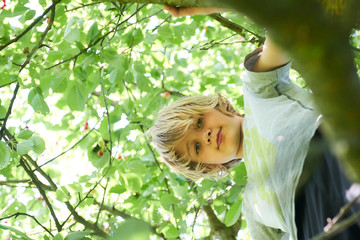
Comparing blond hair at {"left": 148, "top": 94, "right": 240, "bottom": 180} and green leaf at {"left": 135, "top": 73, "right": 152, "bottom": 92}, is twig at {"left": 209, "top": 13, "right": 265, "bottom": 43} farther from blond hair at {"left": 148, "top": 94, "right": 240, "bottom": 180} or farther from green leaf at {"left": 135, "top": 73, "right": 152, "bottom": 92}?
green leaf at {"left": 135, "top": 73, "right": 152, "bottom": 92}

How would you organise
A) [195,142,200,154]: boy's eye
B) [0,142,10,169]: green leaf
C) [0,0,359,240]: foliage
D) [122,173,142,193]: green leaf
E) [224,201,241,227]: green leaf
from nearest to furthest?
[0,142,10,169]: green leaf, [195,142,200,154]: boy's eye, [0,0,359,240]: foliage, [224,201,241,227]: green leaf, [122,173,142,193]: green leaf

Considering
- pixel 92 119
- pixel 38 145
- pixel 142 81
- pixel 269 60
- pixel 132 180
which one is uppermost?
pixel 269 60

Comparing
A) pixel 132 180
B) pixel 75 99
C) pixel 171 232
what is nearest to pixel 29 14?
pixel 75 99

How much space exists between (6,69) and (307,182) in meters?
1.94

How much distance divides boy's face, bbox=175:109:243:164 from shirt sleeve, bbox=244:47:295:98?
0.27 metres

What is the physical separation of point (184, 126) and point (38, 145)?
2.20 ft

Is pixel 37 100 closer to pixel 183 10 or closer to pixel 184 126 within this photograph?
pixel 184 126

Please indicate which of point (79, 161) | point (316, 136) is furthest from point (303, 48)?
point (79, 161)

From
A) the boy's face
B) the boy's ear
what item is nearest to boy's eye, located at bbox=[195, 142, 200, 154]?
the boy's face

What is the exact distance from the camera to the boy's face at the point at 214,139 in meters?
1.99

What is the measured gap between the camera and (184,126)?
6.83 ft

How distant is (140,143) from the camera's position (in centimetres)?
386

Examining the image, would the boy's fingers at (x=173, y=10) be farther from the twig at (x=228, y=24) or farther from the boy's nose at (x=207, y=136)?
the twig at (x=228, y=24)

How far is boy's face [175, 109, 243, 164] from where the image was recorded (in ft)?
6.52
